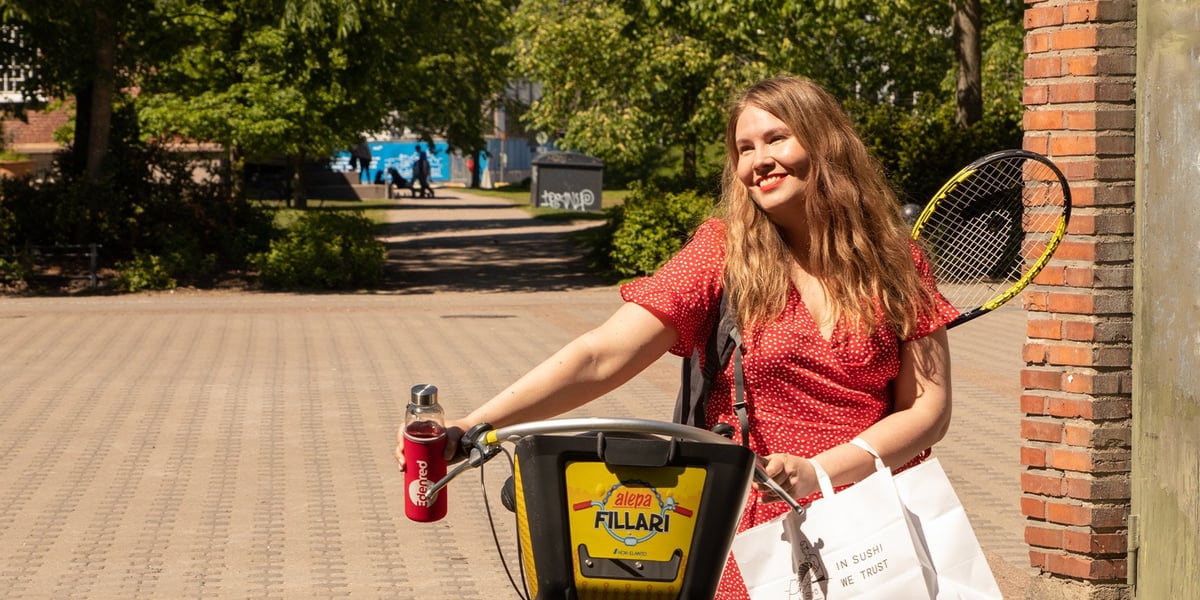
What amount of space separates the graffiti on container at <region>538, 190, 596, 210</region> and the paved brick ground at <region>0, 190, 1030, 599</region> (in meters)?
Result: 8.42

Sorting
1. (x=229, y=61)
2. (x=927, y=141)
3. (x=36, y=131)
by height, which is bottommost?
(x=927, y=141)

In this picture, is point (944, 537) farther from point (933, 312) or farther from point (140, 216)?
point (140, 216)

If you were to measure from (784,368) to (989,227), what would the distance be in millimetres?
2123

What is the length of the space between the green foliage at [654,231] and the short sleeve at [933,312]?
58.8ft

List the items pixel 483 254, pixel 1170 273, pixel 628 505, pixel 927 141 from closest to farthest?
pixel 628 505 → pixel 1170 273 → pixel 927 141 → pixel 483 254

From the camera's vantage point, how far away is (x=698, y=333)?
9.18ft

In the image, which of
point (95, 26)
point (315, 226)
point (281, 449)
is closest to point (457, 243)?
point (315, 226)

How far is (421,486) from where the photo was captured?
7.84 feet

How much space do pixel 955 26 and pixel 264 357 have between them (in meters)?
11.7

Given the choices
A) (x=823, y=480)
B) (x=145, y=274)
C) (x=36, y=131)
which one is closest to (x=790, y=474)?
(x=823, y=480)

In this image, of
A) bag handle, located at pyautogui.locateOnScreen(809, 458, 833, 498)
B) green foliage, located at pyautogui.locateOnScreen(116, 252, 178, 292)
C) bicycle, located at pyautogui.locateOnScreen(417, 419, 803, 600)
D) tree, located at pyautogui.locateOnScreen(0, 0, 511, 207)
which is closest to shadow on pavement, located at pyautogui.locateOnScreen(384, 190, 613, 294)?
tree, located at pyautogui.locateOnScreen(0, 0, 511, 207)

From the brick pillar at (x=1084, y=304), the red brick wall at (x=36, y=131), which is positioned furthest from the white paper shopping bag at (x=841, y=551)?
the red brick wall at (x=36, y=131)

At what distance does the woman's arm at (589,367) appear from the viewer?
8.80ft

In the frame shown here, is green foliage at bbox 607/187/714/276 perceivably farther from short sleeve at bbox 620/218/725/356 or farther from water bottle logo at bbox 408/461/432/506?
water bottle logo at bbox 408/461/432/506
